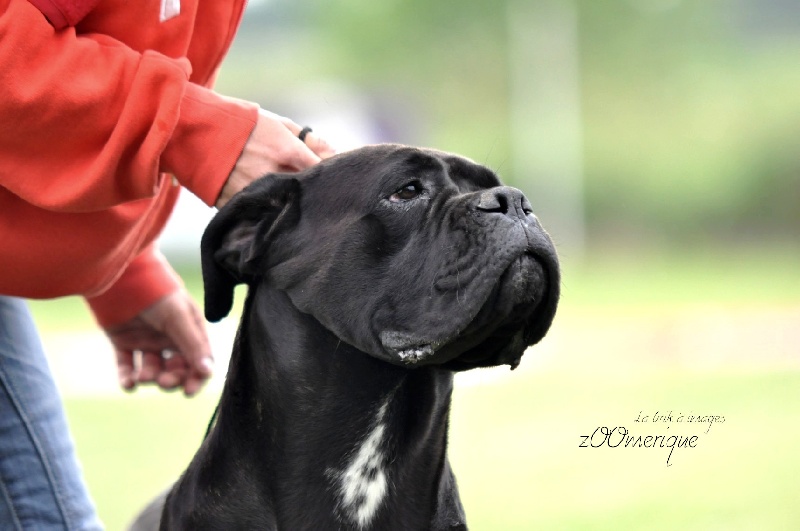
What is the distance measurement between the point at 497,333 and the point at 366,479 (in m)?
0.56

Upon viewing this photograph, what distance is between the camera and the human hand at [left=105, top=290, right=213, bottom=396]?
3732mm

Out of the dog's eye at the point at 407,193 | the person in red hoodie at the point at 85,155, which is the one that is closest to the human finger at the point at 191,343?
the person in red hoodie at the point at 85,155

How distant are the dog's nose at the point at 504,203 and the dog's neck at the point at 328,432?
0.54 m

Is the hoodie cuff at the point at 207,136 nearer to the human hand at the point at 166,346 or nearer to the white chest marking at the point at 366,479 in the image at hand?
the white chest marking at the point at 366,479

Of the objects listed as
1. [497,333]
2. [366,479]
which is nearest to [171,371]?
[366,479]

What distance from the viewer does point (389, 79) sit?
38.3 metres

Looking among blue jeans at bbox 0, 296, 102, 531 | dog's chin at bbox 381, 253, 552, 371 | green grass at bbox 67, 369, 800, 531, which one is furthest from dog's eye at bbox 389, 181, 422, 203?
green grass at bbox 67, 369, 800, 531

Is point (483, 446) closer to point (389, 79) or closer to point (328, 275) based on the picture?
point (328, 275)

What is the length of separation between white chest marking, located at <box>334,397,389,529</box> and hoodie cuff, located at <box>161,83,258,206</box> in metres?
0.75

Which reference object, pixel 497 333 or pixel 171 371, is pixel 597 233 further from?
pixel 497 333

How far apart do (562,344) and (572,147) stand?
16.6m

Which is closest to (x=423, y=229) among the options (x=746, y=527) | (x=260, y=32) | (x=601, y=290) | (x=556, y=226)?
(x=746, y=527)

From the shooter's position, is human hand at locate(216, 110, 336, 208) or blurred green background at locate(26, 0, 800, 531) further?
blurred green background at locate(26, 0, 800, 531)

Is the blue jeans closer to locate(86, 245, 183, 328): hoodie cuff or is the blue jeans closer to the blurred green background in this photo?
locate(86, 245, 183, 328): hoodie cuff
